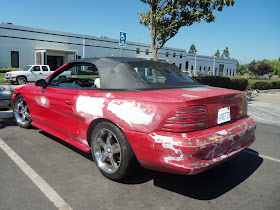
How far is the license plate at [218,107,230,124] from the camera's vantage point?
2.76m

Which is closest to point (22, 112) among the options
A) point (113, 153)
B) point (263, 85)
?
point (113, 153)

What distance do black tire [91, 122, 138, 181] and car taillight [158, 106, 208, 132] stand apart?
51cm

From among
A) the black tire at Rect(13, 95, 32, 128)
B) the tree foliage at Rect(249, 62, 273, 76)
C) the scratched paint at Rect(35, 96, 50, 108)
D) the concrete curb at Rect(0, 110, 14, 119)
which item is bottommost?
the concrete curb at Rect(0, 110, 14, 119)

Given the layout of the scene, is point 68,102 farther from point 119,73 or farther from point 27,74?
point 27,74

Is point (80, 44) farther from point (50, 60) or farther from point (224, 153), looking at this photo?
point (224, 153)

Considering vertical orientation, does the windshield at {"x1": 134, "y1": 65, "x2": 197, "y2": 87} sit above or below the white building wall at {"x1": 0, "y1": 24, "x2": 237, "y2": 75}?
below

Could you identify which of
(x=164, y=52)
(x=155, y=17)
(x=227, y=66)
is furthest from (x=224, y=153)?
(x=227, y=66)

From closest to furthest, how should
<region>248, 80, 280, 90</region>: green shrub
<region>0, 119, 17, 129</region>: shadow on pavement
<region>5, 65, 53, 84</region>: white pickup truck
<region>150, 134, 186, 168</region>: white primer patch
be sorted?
<region>150, 134, 186, 168</region>: white primer patch
<region>0, 119, 17, 129</region>: shadow on pavement
<region>5, 65, 53, 84</region>: white pickup truck
<region>248, 80, 280, 90</region>: green shrub

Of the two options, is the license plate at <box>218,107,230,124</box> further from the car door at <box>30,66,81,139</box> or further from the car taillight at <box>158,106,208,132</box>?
the car door at <box>30,66,81,139</box>

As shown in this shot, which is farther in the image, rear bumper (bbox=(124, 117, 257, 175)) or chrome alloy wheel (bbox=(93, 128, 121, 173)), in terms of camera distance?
chrome alloy wheel (bbox=(93, 128, 121, 173))

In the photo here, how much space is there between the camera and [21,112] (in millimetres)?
5086

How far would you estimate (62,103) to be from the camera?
3.58 metres

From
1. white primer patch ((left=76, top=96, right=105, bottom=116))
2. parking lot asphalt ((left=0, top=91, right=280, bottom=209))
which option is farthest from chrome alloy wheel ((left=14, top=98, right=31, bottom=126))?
white primer patch ((left=76, top=96, right=105, bottom=116))

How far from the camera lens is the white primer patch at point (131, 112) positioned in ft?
8.29
